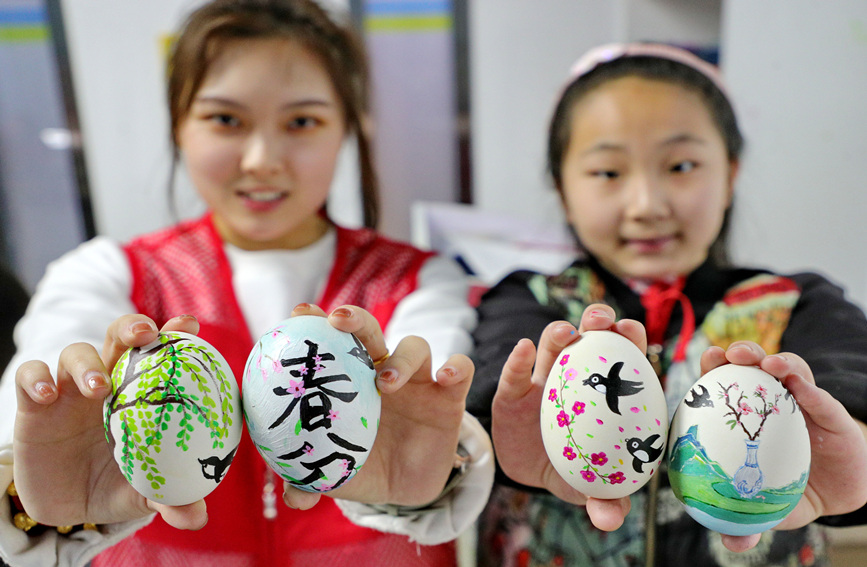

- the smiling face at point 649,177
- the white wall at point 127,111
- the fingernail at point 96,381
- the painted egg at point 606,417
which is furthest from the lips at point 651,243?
the white wall at point 127,111

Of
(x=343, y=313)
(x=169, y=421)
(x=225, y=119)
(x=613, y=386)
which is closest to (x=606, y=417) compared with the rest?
(x=613, y=386)

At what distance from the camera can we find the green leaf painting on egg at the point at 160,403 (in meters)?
0.52

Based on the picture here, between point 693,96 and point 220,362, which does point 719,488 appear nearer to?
point 220,362

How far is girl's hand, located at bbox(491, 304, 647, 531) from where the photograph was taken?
1.95 feet

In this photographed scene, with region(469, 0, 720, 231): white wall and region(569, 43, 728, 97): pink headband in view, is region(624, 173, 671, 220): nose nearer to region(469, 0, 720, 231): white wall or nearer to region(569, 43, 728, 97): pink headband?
region(569, 43, 728, 97): pink headband

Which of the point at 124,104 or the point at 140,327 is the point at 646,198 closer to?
the point at 140,327

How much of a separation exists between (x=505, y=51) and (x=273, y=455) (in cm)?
136

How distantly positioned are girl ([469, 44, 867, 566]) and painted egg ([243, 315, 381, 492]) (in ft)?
0.63

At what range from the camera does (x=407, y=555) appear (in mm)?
777

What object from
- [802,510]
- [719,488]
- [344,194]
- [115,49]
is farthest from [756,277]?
[115,49]

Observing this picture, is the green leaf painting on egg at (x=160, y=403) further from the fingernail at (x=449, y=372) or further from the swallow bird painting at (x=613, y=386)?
the swallow bird painting at (x=613, y=386)

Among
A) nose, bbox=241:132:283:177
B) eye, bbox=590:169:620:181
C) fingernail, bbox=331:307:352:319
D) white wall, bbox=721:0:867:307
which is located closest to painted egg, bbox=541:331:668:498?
fingernail, bbox=331:307:352:319

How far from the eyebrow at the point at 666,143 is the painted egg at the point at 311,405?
1.80ft

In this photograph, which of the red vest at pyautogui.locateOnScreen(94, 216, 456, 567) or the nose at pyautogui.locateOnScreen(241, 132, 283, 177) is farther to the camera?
the nose at pyautogui.locateOnScreen(241, 132, 283, 177)
